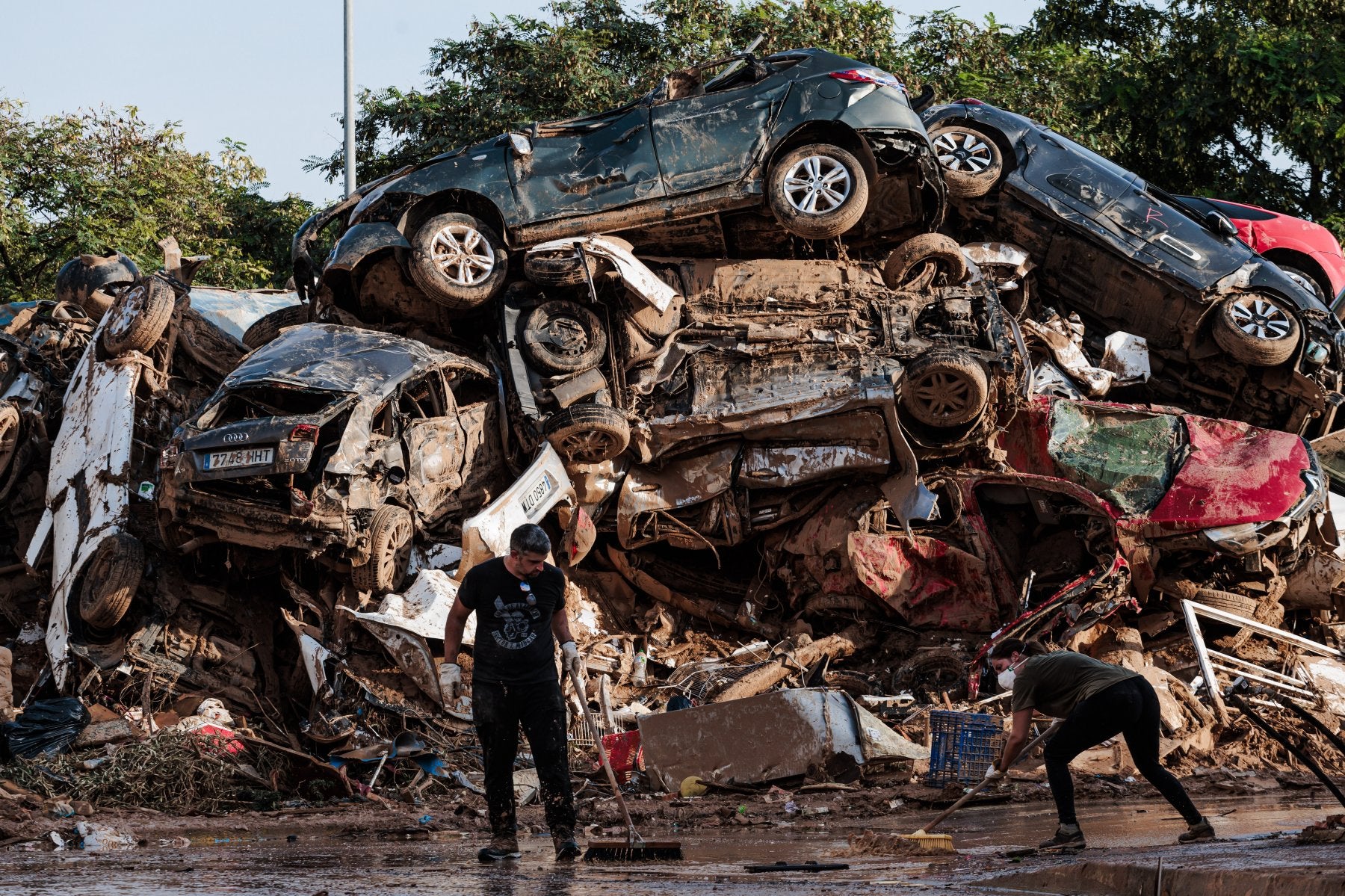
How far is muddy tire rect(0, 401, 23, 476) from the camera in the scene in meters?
13.9

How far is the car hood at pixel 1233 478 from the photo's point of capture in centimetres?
1304

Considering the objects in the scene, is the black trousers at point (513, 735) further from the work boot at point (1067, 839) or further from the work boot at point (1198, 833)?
the work boot at point (1198, 833)

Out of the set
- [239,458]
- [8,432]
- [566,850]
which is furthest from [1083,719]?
[8,432]

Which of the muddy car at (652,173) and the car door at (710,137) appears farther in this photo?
the car door at (710,137)

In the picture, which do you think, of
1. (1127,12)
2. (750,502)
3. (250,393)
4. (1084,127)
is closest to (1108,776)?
(750,502)

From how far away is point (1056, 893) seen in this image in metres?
5.07

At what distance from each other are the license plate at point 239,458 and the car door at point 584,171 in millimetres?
3744

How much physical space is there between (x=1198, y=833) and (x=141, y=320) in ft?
32.8

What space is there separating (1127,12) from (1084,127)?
3.51 metres

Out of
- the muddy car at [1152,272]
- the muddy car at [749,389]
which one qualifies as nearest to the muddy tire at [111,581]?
the muddy car at [749,389]

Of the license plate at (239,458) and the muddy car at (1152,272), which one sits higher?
the muddy car at (1152,272)

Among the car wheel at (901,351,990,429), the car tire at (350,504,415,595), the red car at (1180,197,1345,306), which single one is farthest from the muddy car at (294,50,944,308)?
the red car at (1180,197,1345,306)

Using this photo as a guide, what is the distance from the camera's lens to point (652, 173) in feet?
46.0

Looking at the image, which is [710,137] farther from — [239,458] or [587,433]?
[239,458]
